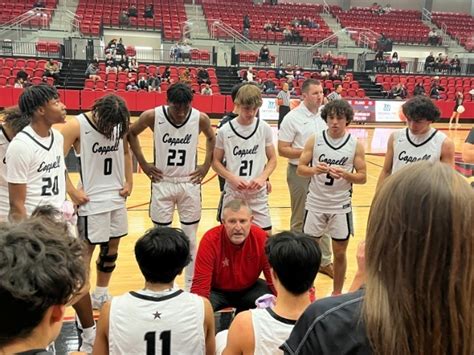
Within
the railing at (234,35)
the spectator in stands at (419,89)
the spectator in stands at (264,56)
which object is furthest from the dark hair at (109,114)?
the railing at (234,35)

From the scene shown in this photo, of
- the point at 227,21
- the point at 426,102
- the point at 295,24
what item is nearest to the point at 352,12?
the point at 295,24

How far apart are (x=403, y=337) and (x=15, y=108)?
10.3 feet

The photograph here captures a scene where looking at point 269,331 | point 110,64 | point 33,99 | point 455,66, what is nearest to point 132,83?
point 110,64

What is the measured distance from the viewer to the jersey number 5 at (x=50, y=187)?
335 cm

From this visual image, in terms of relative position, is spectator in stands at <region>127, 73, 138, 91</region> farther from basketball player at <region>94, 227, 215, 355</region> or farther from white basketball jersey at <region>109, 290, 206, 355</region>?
white basketball jersey at <region>109, 290, 206, 355</region>

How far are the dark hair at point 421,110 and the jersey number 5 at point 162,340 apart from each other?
2.68 metres

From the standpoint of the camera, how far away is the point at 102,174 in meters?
3.96

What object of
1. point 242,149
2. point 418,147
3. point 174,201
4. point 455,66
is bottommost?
point 174,201

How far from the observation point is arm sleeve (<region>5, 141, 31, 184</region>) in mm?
3150

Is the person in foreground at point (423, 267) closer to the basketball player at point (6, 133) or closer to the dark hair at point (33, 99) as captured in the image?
the dark hair at point (33, 99)

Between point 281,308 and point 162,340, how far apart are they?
0.59 meters

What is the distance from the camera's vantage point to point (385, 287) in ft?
3.51

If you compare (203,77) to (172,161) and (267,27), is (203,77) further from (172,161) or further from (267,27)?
(172,161)

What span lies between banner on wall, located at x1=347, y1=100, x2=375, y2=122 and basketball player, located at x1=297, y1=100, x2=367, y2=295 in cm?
1310
